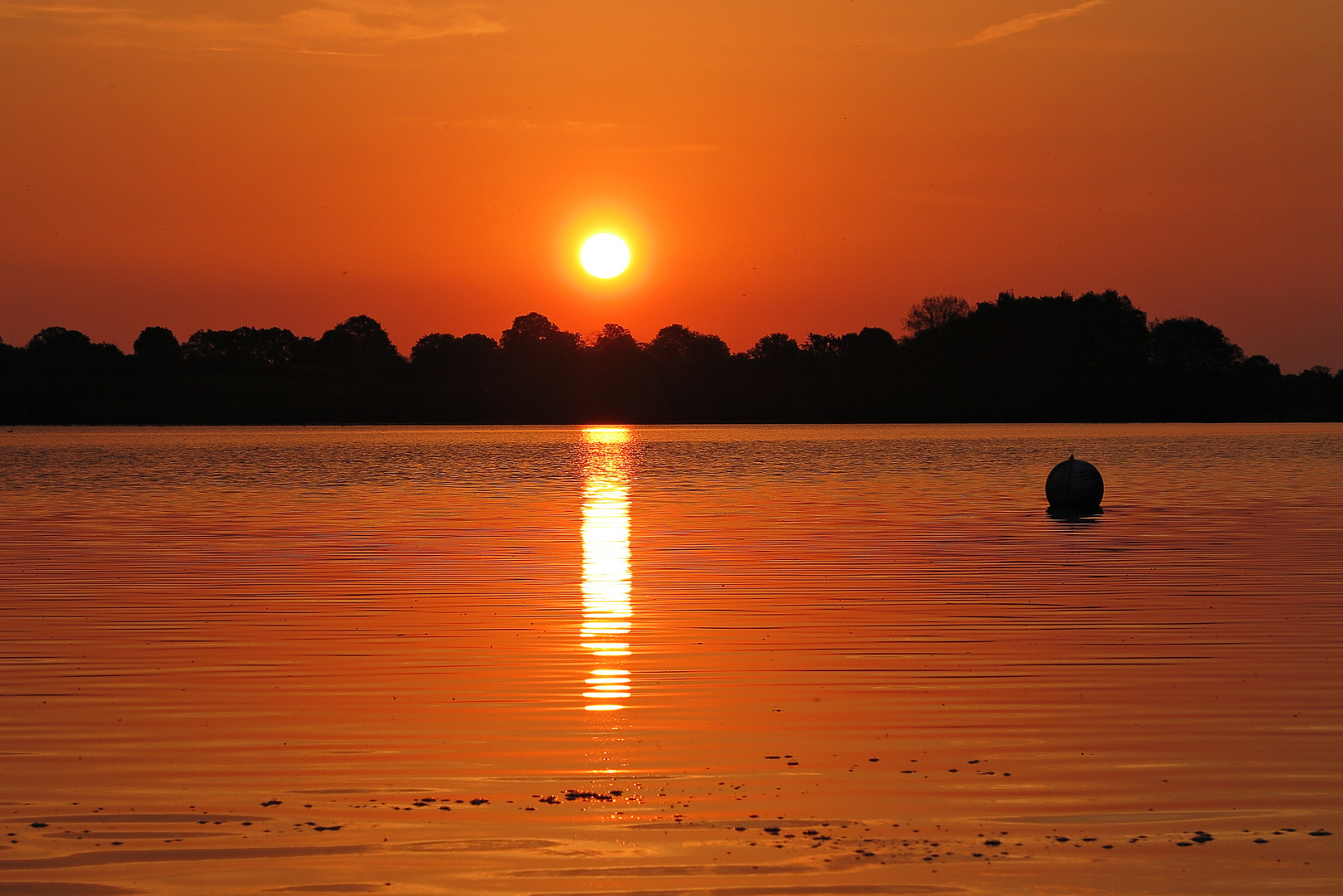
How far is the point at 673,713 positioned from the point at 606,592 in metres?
10.1

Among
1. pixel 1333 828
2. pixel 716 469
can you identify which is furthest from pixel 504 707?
pixel 716 469

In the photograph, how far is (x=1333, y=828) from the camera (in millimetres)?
10273

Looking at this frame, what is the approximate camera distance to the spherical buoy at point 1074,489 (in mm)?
44531

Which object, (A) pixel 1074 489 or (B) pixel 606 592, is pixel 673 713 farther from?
(A) pixel 1074 489

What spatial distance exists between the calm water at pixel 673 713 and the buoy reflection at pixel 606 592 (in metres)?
0.10

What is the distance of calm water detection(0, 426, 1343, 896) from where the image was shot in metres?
9.67

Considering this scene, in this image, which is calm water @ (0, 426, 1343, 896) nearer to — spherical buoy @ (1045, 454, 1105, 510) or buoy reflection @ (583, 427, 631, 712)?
buoy reflection @ (583, 427, 631, 712)

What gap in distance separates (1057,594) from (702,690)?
10163 millimetres

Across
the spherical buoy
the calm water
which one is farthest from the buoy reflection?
the spherical buoy

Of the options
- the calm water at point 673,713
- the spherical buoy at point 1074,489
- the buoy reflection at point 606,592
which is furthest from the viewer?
the spherical buoy at point 1074,489

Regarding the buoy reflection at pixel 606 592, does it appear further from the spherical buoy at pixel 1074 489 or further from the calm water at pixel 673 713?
the spherical buoy at pixel 1074 489

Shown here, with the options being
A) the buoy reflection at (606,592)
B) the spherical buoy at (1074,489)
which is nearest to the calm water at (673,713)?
the buoy reflection at (606,592)

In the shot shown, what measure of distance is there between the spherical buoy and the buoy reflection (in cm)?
1247

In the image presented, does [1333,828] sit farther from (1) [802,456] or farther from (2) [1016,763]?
(1) [802,456]
